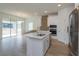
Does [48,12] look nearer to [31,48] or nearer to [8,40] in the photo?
[31,48]

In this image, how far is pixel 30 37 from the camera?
2.60 meters

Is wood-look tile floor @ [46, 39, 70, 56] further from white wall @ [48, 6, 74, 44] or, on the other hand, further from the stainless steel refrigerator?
the stainless steel refrigerator

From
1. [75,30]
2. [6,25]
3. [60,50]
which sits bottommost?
[60,50]

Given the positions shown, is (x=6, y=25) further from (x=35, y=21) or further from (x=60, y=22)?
(x=60, y=22)

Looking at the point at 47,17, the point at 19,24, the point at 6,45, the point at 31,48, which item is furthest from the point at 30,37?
the point at 6,45

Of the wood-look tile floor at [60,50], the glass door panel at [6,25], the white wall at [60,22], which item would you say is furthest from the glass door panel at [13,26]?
the wood-look tile floor at [60,50]

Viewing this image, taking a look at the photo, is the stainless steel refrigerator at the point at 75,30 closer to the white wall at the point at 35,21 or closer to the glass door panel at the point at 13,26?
the white wall at the point at 35,21

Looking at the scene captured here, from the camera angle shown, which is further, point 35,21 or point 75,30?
point 35,21

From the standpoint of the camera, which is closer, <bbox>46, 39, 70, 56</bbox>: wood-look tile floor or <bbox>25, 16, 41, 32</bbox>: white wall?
<bbox>46, 39, 70, 56</bbox>: wood-look tile floor

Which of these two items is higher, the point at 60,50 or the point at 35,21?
the point at 35,21

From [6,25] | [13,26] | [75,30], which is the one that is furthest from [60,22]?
[6,25]

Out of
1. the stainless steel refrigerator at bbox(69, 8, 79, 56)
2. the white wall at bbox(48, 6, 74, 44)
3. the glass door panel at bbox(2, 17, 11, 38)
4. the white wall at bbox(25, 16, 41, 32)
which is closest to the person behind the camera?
the stainless steel refrigerator at bbox(69, 8, 79, 56)

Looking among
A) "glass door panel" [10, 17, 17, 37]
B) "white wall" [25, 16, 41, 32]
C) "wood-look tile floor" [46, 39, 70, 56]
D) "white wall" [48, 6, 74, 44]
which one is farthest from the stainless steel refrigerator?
"glass door panel" [10, 17, 17, 37]

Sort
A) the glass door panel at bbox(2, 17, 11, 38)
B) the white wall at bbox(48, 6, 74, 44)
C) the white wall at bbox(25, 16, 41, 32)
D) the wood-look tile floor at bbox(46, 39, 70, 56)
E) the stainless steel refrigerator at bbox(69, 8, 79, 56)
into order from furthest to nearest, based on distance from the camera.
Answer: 1. the glass door panel at bbox(2, 17, 11, 38)
2. the white wall at bbox(25, 16, 41, 32)
3. the white wall at bbox(48, 6, 74, 44)
4. the wood-look tile floor at bbox(46, 39, 70, 56)
5. the stainless steel refrigerator at bbox(69, 8, 79, 56)
